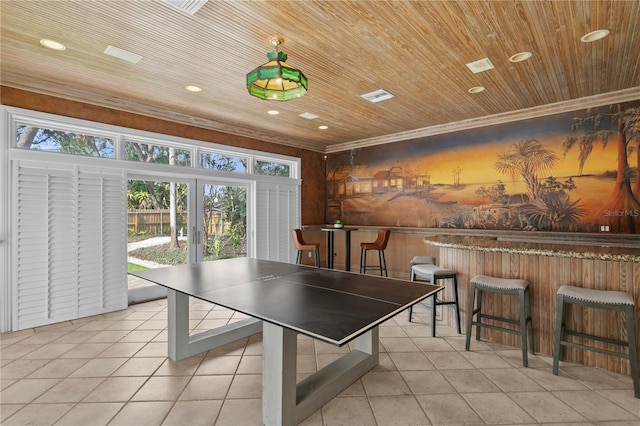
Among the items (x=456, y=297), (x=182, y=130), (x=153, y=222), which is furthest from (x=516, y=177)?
(x=153, y=222)

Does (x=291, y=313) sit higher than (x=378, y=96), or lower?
lower

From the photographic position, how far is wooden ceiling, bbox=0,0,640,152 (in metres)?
2.47

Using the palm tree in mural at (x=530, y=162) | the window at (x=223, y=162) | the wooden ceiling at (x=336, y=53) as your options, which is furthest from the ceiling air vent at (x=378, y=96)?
the window at (x=223, y=162)

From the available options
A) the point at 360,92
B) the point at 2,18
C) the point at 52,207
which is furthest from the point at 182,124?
the point at 360,92

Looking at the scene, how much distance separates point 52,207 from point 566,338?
5.92m

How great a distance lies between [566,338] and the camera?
293cm

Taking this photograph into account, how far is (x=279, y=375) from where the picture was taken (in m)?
1.90

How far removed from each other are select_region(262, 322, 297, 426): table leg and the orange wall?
4.08 m

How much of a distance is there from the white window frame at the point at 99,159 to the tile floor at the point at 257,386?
1076mm

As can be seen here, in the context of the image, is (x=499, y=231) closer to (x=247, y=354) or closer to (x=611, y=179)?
(x=611, y=179)

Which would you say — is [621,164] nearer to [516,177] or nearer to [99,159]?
[516,177]

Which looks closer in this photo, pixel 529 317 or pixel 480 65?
Answer: pixel 529 317

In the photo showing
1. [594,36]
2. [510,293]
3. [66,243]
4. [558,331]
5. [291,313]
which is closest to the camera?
[291,313]

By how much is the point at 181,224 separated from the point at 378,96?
12.4 feet
